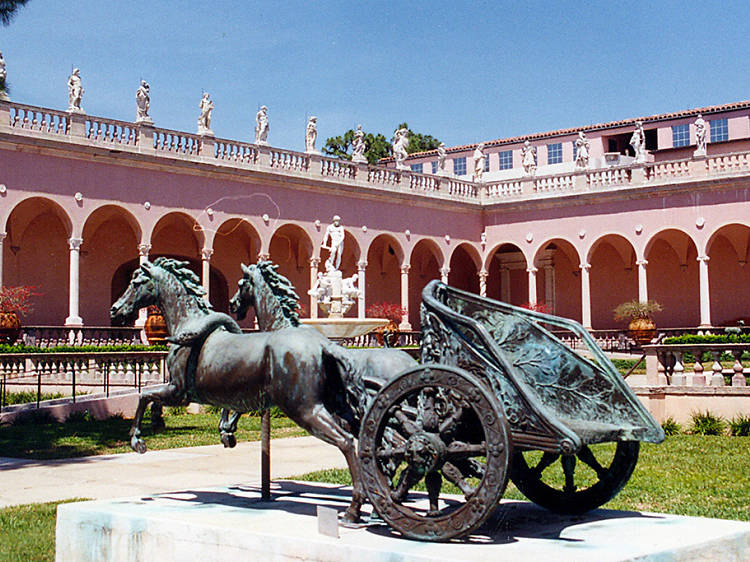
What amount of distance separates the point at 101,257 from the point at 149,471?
2141 centimetres

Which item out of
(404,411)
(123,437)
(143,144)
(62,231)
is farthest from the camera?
(62,231)

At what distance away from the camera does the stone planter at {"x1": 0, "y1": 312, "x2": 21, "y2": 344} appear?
69.4ft

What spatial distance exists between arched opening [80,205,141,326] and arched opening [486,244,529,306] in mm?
14821

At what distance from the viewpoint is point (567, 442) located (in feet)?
15.4

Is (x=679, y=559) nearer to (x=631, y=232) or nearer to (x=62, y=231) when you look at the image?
(x=62, y=231)

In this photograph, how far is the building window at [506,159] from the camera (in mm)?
45938

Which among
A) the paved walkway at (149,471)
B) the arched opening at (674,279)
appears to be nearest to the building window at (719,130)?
the arched opening at (674,279)

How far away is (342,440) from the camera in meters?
5.44

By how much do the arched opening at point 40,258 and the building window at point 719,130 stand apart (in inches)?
1053

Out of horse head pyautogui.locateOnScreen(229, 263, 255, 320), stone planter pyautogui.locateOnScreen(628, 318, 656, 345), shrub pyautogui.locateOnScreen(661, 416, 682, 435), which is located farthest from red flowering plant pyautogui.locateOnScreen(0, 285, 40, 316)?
stone planter pyautogui.locateOnScreen(628, 318, 656, 345)

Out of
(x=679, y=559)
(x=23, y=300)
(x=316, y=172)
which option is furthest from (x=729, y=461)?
(x=316, y=172)

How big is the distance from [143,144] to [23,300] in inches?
218

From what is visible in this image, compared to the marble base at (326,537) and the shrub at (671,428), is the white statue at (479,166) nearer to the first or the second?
the shrub at (671,428)

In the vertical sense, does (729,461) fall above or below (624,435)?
below
